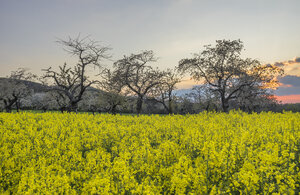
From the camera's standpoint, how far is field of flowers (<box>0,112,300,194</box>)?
189 inches

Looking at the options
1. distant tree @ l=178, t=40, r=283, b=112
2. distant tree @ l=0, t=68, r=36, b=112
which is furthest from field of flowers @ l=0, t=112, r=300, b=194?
distant tree @ l=0, t=68, r=36, b=112

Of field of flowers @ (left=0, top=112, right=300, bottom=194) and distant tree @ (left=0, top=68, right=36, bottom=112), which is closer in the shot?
field of flowers @ (left=0, top=112, right=300, bottom=194)

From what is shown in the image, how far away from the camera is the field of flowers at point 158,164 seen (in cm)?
480

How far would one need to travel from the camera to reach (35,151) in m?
8.96

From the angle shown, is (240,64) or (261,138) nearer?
(261,138)

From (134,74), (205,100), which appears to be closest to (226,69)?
(134,74)

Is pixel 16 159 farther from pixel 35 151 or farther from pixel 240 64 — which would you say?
pixel 240 64

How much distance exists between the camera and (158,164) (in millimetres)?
6820

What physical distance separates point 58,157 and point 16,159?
1.56m

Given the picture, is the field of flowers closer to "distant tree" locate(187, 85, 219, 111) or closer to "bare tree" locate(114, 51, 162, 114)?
"bare tree" locate(114, 51, 162, 114)

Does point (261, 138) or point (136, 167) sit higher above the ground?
point (261, 138)

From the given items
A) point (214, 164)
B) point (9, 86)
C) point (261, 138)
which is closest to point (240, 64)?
point (261, 138)

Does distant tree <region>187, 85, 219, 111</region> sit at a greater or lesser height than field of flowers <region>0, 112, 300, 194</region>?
greater

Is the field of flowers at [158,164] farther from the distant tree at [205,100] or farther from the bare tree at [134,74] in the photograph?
the distant tree at [205,100]
